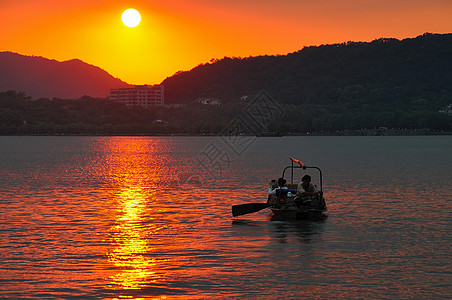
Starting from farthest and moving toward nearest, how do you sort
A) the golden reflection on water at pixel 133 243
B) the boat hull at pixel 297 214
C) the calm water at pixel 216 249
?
the boat hull at pixel 297 214 → the golden reflection on water at pixel 133 243 → the calm water at pixel 216 249

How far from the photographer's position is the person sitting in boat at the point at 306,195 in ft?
122

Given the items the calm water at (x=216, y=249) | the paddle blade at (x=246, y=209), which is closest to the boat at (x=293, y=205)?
the paddle blade at (x=246, y=209)

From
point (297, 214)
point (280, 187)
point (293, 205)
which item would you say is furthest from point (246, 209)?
point (297, 214)

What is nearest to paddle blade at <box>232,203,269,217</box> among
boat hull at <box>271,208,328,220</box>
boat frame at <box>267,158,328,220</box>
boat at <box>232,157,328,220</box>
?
boat at <box>232,157,328,220</box>

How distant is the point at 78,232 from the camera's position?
35281mm

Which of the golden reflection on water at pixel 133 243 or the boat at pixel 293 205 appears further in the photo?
the boat at pixel 293 205

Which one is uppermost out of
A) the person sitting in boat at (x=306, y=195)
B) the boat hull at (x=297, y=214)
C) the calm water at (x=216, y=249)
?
the person sitting in boat at (x=306, y=195)

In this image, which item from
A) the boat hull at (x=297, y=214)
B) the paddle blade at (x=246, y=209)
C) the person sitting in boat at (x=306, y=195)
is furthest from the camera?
the paddle blade at (x=246, y=209)

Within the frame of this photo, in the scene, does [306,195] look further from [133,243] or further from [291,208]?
[133,243]

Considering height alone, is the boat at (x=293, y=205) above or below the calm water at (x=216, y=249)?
above

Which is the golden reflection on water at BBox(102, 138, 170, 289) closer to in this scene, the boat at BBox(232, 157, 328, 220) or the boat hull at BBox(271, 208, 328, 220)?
the boat at BBox(232, 157, 328, 220)

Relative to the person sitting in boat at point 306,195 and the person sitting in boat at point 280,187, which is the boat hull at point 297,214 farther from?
the person sitting in boat at point 280,187

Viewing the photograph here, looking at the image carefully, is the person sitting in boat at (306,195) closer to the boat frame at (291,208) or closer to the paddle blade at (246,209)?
the boat frame at (291,208)

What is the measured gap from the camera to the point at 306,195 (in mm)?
37344
